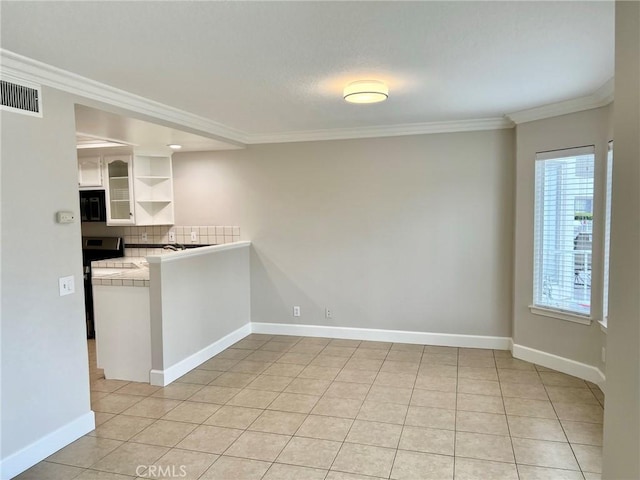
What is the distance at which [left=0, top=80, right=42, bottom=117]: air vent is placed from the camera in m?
2.48

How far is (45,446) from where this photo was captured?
277 centimetres

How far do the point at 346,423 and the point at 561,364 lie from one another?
7.30 ft

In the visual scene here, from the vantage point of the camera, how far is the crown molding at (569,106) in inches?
135

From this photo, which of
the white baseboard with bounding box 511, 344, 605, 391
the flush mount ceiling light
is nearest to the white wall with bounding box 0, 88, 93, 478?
the flush mount ceiling light

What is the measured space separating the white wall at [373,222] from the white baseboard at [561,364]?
0.40 m

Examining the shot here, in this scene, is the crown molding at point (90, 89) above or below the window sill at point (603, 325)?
above

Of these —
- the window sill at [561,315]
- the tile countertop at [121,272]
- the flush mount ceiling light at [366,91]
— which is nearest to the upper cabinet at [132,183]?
the tile countertop at [121,272]

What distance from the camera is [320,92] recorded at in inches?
133

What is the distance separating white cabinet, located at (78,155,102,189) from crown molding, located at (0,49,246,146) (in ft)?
6.14

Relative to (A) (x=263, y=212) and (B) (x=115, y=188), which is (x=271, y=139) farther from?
(B) (x=115, y=188)

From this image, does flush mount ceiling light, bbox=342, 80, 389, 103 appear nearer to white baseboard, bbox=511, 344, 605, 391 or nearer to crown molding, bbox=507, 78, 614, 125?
crown molding, bbox=507, 78, 614, 125

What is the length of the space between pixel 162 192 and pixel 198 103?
7.29 ft

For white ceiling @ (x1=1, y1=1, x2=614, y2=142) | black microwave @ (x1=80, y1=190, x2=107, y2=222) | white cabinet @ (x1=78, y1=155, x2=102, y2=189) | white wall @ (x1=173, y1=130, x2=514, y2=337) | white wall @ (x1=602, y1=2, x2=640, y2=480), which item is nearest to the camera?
white wall @ (x1=602, y1=2, x2=640, y2=480)

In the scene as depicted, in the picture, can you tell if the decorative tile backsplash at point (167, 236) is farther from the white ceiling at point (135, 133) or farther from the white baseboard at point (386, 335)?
the white baseboard at point (386, 335)
